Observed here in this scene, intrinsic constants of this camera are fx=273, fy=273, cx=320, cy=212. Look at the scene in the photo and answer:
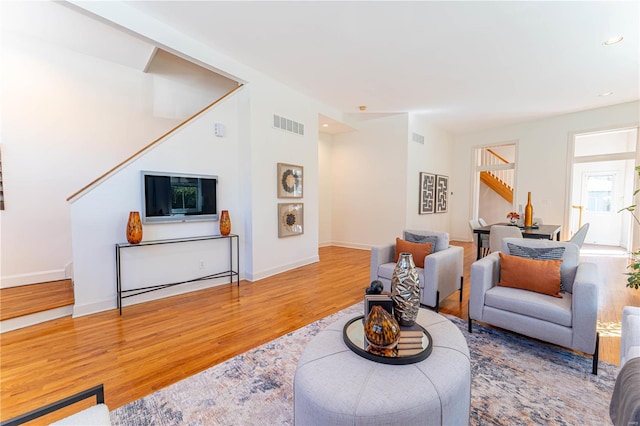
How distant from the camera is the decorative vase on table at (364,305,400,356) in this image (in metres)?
1.39

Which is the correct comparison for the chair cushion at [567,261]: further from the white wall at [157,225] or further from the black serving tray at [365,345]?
the white wall at [157,225]

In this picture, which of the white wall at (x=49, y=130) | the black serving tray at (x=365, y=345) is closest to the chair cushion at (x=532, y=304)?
the black serving tray at (x=365, y=345)

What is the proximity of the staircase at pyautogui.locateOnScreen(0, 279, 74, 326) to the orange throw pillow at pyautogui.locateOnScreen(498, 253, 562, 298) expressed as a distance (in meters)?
4.32

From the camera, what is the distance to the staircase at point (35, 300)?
8.52 feet

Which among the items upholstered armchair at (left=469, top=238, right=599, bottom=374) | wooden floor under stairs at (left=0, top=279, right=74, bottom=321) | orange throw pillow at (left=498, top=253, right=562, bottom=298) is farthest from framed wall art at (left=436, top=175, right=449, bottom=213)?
wooden floor under stairs at (left=0, top=279, right=74, bottom=321)

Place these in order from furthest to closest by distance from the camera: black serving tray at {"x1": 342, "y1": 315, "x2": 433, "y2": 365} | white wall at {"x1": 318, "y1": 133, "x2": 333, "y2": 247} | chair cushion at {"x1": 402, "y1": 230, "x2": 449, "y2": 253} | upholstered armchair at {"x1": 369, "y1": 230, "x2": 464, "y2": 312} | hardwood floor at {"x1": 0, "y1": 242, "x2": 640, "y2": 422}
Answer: white wall at {"x1": 318, "y1": 133, "x2": 333, "y2": 247} < chair cushion at {"x1": 402, "y1": 230, "x2": 449, "y2": 253} < upholstered armchair at {"x1": 369, "y1": 230, "x2": 464, "y2": 312} < hardwood floor at {"x1": 0, "y1": 242, "x2": 640, "y2": 422} < black serving tray at {"x1": 342, "y1": 315, "x2": 433, "y2": 365}

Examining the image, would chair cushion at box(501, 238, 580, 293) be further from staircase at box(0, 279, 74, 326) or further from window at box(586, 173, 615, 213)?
window at box(586, 173, 615, 213)

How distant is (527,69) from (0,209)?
7066 millimetres

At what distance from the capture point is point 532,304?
2.15 m

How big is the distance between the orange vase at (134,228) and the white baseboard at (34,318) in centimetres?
90

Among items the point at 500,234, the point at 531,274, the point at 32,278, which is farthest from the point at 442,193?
the point at 32,278

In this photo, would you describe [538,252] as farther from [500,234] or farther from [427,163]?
[427,163]

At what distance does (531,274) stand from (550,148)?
19.3 feet

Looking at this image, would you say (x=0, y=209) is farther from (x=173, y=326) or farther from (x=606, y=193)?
(x=606, y=193)
